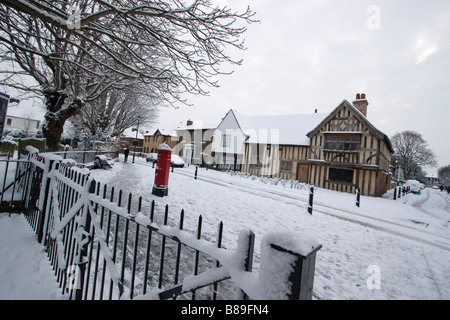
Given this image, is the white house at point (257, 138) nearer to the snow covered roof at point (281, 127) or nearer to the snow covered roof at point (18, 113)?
the snow covered roof at point (281, 127)

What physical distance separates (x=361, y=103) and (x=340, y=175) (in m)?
7.63

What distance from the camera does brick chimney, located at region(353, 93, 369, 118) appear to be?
19.3 metres

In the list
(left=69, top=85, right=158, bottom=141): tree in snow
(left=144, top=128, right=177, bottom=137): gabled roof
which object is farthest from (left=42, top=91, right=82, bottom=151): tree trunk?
(left=144, top=128, right=177, bottom=137): gabled roof

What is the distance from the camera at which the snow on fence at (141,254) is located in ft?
3.27

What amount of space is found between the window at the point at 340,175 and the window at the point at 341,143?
6.27ft

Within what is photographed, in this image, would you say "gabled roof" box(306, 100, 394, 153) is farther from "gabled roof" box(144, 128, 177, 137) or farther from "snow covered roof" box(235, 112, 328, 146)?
"gabled roof" box(144, 128, 177, 137)

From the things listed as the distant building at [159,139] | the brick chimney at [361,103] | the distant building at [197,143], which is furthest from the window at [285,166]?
the distant building at [159,139]

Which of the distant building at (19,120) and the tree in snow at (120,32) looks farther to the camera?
the distant building at (19,120)

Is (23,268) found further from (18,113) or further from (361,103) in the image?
(18,113)

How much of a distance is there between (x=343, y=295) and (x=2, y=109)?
751cm

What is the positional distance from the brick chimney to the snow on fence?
845 inches

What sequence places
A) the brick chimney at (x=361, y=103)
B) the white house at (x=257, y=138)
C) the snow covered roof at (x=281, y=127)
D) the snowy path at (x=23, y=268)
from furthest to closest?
the white house at (x=257, y=138), the snow covered roof at (x=281, y=127), the brick chimney at (x=361, y=103), the snowy path at (x=23, y=268)

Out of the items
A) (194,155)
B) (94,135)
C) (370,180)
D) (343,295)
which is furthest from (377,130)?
(94,135)

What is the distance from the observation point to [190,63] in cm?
506
